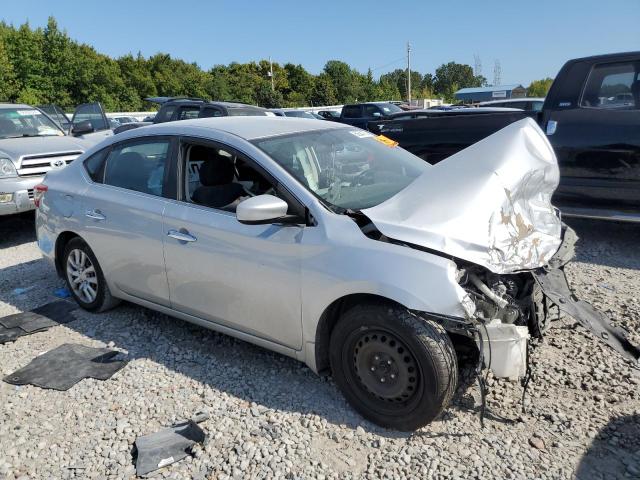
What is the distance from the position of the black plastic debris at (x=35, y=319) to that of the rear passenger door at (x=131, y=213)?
70cm

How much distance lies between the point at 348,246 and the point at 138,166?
2165mm

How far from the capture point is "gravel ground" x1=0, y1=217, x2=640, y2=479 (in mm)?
2691

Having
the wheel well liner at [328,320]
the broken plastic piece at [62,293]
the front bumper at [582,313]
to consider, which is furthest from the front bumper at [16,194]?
the front bumper at [582,313]

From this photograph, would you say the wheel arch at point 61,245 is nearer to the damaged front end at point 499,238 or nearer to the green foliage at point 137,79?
the damaged front end at point 499,238

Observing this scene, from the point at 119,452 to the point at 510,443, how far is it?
2.11 metres

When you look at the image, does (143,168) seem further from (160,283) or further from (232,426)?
(232,426)

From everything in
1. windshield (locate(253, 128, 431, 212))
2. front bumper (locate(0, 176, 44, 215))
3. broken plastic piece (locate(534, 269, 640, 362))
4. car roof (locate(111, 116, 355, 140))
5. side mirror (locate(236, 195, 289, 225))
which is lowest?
broken plastic piece (locate(534, 269, 640, 362))

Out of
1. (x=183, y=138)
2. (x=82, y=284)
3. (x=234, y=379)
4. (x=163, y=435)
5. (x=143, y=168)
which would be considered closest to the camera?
(x=163, y=435)

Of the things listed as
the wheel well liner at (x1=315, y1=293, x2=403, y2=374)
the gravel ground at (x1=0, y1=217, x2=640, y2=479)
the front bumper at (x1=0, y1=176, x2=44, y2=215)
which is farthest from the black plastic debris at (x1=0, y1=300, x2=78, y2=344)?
the front bumper at (x1=0, y1=176, x2=44, y2=215)

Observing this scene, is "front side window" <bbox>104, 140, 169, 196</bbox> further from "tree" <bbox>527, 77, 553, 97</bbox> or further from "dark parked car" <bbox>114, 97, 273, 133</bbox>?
"tree" <bbox>527, 77, 553, 97</bbox>

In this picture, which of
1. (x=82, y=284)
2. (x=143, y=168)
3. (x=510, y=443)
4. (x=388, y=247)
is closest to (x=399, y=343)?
(x=388, y=247)

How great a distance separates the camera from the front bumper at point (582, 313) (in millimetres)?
2742

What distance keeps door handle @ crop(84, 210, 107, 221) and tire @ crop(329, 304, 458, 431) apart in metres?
2.32

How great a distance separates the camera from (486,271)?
2.94 metres
